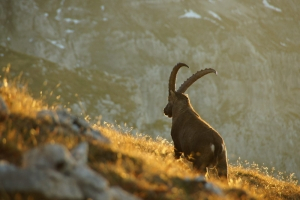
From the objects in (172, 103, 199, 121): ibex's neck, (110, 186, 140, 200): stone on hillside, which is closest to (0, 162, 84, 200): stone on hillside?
(110, 186, 140, 200): stone on hillside

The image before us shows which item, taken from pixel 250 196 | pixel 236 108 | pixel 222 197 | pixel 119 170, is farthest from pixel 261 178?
pixel 236 108

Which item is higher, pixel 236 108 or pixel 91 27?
pixel 91 27

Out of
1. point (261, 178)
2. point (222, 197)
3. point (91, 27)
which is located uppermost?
point (222, 197)

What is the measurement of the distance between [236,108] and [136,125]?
39102 millimetres

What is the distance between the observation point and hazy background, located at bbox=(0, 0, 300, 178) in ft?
370

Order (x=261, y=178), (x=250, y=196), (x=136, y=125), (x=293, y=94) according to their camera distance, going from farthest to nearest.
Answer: (x=293, y=94) < (x=136, y=125) < (x=261, y=178) < (x=250, y=196)

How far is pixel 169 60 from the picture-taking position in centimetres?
12344

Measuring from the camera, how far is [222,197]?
239 inches

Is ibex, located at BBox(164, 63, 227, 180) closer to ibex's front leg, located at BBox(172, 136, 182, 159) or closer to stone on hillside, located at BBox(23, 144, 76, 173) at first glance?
ibex's front leg, located at BBox(172, 136, 182, 159)

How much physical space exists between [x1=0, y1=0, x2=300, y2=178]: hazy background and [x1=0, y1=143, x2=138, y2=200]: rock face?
94.4 m

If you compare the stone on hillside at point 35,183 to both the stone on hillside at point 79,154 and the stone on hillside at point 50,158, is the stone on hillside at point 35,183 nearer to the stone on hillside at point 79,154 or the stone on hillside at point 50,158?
the stone on hillside at point 50,158

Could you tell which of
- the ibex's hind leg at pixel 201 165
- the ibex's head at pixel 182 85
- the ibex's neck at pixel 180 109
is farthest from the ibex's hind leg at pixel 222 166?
the ibex's head at pixel 182 85

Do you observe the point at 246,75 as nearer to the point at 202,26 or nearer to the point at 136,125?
the point at 202,26

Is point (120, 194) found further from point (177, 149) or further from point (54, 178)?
point (177, 149)
